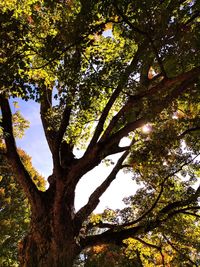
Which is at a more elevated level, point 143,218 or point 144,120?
point 144,120

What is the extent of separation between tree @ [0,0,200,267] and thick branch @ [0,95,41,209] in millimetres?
30

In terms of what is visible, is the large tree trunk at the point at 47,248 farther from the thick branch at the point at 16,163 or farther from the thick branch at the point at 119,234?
the thick branch at the point at 119,234

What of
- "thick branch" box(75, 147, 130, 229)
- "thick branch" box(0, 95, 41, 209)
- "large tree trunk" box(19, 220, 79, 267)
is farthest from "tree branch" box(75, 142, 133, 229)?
"thick branch" box(0, 95, 41, 209)

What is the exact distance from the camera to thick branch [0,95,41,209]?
9578 mm

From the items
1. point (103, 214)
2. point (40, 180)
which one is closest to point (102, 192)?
point (103, 214)

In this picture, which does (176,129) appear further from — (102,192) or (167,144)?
(102,192)

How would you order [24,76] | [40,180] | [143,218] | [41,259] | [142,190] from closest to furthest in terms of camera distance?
1. [24,76]
2. [41,259]
3. [143,218]
4. [142,190]
5. [40,180]

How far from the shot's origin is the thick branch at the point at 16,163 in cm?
958

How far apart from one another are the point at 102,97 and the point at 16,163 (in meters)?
3.42

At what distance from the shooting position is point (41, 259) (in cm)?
870

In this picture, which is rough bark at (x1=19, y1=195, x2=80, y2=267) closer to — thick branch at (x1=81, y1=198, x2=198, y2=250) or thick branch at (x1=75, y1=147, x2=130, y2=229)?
thick branch at (x1=75, y1=147, x2=130, y2=229)

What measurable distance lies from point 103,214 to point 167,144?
4216mm

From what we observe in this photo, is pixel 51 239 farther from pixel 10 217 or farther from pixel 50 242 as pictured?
pixel 10 217

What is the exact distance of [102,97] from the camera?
1036cm
